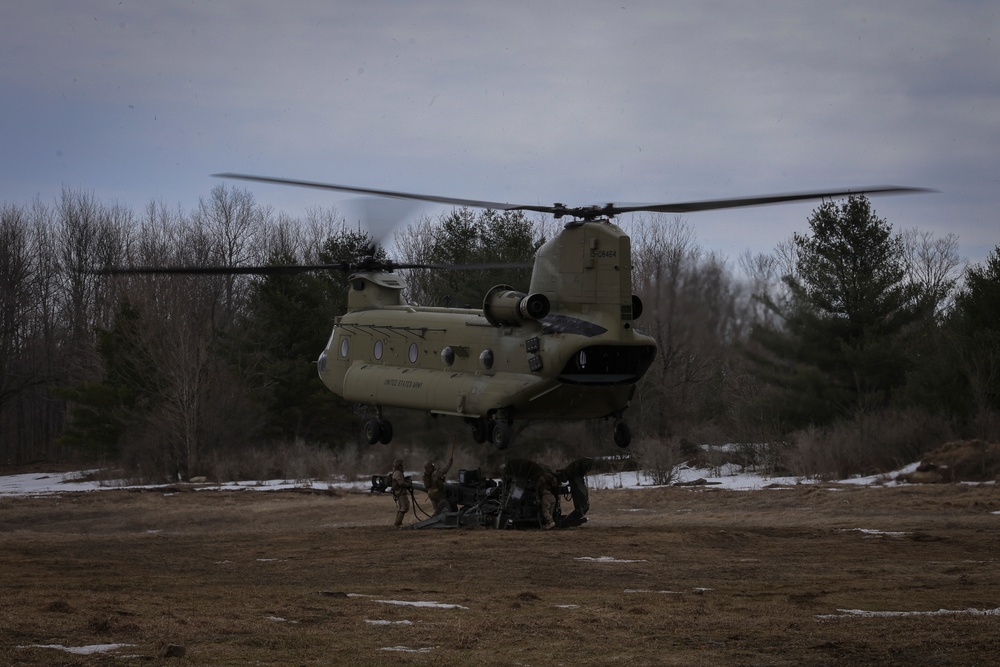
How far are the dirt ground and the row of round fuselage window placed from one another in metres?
3.30

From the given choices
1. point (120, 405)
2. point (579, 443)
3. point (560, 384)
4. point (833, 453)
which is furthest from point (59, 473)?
point (560, 384)

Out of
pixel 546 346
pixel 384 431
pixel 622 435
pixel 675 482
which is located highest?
pixel 546 346

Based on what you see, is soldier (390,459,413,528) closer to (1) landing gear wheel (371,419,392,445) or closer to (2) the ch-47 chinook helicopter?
(1) landing gear wheel (371,419,392,445)

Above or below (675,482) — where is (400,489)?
above

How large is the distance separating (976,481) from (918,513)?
18.5ft

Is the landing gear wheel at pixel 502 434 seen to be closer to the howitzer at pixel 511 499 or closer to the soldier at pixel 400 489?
the howitzer at pixel 511 499

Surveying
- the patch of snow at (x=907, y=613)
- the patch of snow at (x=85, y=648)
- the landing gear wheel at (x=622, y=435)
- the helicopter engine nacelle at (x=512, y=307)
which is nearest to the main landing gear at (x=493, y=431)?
the helicopter engine nacelle at (x=512, y=307)

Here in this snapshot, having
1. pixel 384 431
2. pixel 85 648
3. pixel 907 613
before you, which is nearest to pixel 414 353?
pixel 384 431

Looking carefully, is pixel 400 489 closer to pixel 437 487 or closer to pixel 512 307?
pixel 437 487

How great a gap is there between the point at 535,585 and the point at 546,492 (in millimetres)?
6852

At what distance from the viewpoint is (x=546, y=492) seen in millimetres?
23062

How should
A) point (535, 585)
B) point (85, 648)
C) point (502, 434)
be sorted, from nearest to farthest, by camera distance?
point (85, 648) < point (535, 585) < point (502, 434)

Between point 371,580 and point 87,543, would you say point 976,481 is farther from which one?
point 87,543

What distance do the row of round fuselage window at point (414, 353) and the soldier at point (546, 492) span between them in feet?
10.6
